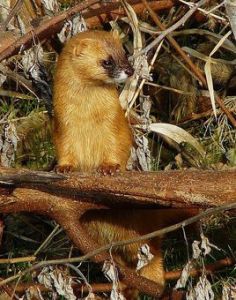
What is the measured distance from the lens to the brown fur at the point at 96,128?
4.36 m

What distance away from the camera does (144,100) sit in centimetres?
474

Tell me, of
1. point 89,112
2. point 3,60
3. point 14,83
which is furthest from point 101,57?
point 14,83

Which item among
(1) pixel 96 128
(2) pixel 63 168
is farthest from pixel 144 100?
(2) pixel 63 168

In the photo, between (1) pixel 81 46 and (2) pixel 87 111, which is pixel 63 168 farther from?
(1) pixel 81 46

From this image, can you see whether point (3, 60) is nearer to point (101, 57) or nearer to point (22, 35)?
point (22, 35)

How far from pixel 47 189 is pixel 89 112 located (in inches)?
21.4

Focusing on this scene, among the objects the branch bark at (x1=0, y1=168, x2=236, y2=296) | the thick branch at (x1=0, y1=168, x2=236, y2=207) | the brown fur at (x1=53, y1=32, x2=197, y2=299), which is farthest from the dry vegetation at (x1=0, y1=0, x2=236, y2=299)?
the thick branch at (x1=0, y1=168, x2=236, y2=207)

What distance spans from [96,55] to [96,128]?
1.13ft

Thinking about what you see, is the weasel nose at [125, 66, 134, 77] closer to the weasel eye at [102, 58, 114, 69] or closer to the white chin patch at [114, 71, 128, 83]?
the white chin patch at [114, 71, 128, 83]

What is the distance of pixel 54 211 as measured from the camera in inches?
159

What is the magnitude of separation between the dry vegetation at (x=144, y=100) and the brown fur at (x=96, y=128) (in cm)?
12

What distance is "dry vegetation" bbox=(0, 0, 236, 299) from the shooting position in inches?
180

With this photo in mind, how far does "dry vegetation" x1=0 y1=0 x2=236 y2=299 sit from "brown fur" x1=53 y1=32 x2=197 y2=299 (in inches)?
4.8

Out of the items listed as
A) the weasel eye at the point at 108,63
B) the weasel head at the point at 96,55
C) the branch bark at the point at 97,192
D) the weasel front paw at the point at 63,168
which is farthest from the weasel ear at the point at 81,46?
the branch bark at the point at 97,192
